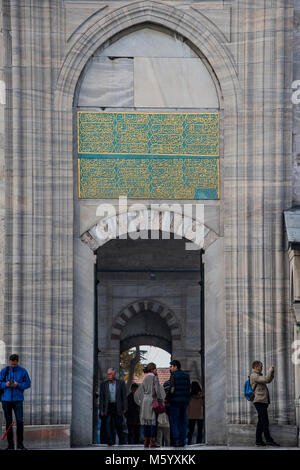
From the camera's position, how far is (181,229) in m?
16.5

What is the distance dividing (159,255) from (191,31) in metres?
10.2

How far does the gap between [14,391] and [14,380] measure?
0.13 meters

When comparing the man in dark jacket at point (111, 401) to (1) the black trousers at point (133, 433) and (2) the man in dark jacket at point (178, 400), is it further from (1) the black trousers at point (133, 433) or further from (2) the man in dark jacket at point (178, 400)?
(1) the black trousers at point (133, 433)

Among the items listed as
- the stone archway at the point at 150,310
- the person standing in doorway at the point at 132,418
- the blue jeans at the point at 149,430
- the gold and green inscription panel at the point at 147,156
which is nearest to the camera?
the blue jeans at the point at 149,430

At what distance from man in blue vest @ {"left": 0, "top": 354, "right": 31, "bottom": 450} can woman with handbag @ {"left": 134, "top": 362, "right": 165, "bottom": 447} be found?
1.59 metres

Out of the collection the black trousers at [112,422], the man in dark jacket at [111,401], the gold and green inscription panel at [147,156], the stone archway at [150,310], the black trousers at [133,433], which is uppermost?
the gold and green inscription panel at [147,156]

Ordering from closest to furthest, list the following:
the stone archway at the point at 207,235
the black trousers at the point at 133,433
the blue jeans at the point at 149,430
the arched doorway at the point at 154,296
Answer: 1. the blue jeans at the point at 149,430
2. the stone archway at the point at 207,235
3. the black trousers at the point at 133,433
4. the arched doorway at the point at 154,296

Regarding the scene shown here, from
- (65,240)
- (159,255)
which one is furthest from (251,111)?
(159,255)

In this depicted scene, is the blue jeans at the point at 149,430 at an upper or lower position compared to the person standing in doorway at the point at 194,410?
lower

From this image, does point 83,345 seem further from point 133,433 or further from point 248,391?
point 133,433

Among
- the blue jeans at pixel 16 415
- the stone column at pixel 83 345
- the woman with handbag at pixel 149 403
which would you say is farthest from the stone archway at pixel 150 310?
the blue jeans at pixel 16 415

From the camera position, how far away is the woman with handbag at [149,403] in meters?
15.6

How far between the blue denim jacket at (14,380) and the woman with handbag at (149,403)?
1.62 metres

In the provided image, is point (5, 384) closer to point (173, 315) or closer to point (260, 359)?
point (260, 359)
